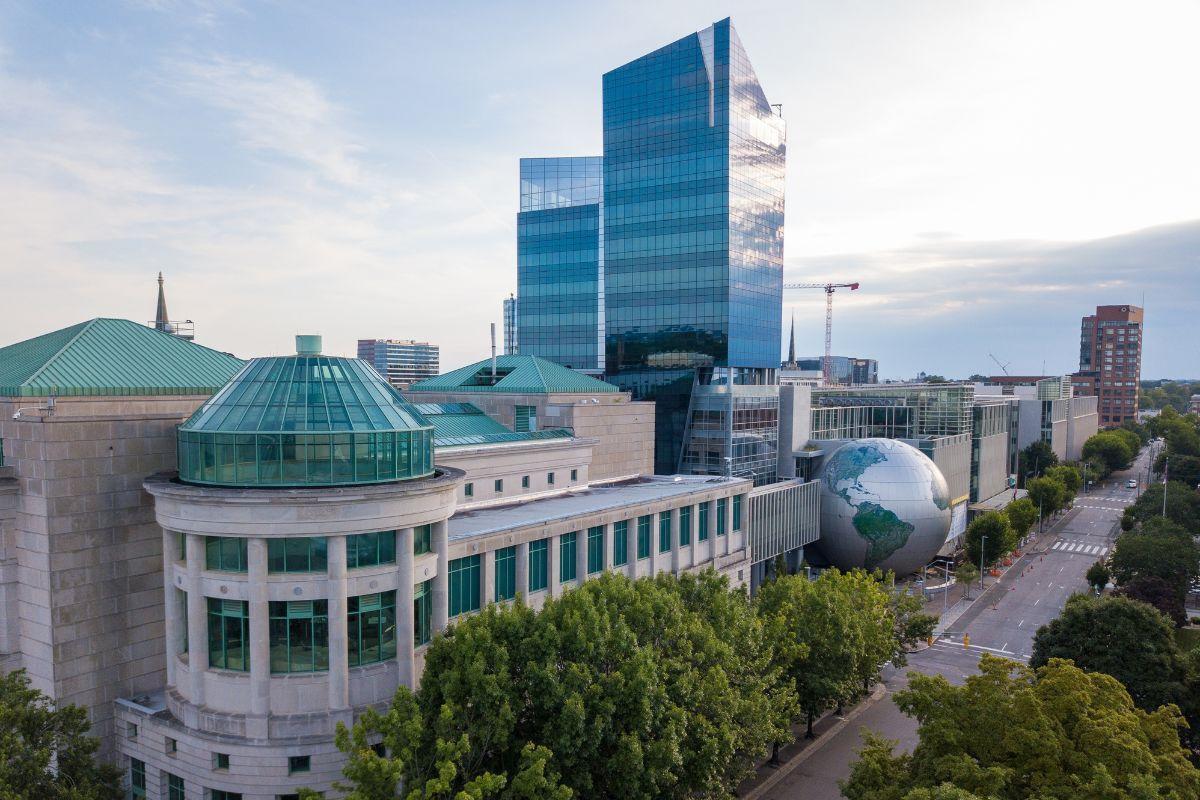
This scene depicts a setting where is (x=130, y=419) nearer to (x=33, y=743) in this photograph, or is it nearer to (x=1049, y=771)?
(x=33, y=743)

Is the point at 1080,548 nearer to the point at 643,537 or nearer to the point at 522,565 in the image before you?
the point at 643,537

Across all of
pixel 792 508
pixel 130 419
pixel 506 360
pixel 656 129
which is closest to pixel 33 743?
pixel 130 419

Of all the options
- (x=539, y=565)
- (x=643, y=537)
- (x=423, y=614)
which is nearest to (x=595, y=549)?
(x=539, y=565)

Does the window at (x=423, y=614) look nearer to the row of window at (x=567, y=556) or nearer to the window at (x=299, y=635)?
the row of window at (x=567, y=556)

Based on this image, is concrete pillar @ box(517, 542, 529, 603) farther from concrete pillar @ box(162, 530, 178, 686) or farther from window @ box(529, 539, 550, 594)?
concrete pillar @ box(162, 530, 178, 686)

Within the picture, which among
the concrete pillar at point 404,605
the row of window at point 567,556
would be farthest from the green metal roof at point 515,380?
the concrete pillar at point 404,605

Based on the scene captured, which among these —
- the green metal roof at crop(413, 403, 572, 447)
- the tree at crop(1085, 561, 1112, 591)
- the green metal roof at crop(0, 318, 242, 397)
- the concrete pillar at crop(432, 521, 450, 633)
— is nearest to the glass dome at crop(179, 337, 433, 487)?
the concrete pillar at crop(432, 521, 450, 633)
